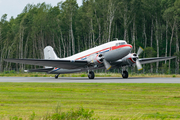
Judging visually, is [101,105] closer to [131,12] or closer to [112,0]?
[112,0]

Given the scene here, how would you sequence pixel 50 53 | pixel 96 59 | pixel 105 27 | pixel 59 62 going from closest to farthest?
1. pixel 96 59
2. pixel 59 62
3. pixel 50 53
4. pixel 105 27

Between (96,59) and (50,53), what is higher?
(50,53)

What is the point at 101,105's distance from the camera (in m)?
11.1

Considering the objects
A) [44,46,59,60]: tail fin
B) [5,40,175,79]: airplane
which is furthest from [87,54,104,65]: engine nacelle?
[44,46,59,60]: tail fin

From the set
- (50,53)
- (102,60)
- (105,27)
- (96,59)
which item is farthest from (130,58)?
(105,27)

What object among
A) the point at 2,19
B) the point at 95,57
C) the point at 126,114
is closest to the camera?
the point at 126,114

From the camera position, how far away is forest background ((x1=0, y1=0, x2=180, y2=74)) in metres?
61.5

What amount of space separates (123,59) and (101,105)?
21861 mm

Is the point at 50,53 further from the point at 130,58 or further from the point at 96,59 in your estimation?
the point at 130,58

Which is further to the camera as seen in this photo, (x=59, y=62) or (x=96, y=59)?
(x=59, y=62)

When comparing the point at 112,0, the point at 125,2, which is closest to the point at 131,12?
the point at 125,2

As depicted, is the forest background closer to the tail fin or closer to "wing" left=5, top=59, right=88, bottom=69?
the tail fin

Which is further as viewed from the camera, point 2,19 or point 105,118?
point 2,19

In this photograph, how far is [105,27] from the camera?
6412 centimetres
